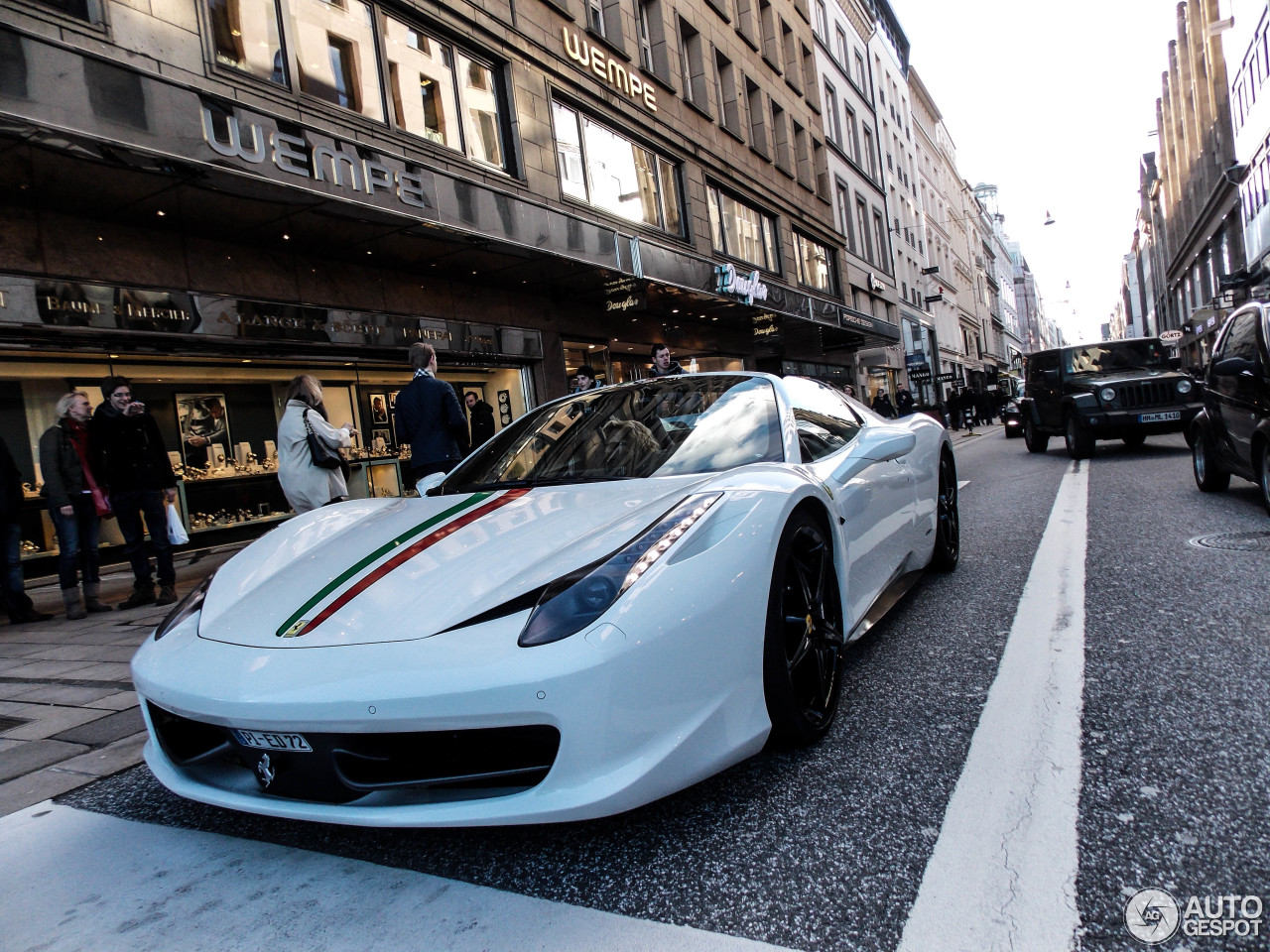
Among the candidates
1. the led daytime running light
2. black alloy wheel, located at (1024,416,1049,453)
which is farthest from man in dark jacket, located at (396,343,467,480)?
black alloy wheel, located at (1024,416,1049,453)

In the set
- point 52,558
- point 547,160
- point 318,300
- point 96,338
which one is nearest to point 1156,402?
point 547,160

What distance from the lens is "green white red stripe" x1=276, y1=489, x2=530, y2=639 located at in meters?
2.11

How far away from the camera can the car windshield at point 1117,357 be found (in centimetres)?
1112

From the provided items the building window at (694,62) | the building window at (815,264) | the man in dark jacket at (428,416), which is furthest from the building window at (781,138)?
the man in dark jacket at (428,416)

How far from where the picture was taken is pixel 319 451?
5.53 m

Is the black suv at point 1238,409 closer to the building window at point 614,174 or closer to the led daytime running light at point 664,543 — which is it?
the led daytime running light at point 664,543

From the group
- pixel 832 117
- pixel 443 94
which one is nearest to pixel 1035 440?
pixel 443 94

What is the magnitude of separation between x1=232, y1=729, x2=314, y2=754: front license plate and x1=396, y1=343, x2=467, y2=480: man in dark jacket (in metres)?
4.15

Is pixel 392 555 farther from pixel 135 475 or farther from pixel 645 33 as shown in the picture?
pixel 645 33

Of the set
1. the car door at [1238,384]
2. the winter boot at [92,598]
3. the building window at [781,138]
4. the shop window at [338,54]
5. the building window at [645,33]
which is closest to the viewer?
the car door at [1238,384]

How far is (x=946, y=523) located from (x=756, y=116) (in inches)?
842

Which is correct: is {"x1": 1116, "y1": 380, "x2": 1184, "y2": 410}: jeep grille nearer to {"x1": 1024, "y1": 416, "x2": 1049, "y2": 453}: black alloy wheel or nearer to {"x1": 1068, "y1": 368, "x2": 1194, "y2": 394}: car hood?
{"x1": 1068, "y1": 368, "x2": 1194, "y2": 394}: car hood

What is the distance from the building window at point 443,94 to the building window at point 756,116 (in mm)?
12163

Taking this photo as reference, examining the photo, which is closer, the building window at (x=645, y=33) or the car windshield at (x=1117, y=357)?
the car windshield at (x=1117, y=357)
